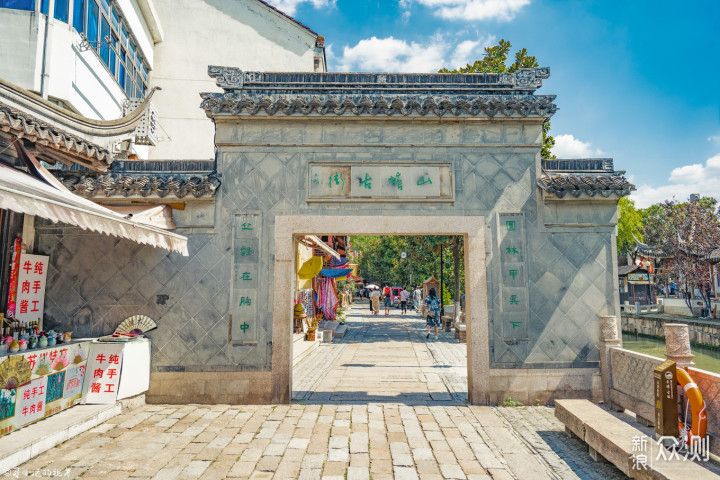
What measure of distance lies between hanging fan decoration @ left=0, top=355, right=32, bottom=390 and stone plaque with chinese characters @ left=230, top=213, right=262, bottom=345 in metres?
2.65

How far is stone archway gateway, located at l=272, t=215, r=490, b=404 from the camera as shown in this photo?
6793 mm

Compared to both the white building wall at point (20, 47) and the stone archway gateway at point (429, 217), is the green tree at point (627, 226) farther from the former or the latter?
the white building wall at point (20, 47)

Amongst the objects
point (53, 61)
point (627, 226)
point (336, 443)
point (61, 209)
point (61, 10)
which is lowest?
point (336, 443)

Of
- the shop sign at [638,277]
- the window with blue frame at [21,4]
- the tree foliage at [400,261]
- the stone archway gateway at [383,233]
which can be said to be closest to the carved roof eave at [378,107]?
the stone archway gateway at [383,233]

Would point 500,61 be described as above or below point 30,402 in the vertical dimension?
above

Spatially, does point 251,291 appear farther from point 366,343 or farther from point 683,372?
point 366,343

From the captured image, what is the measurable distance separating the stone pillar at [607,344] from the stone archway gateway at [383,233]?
183cm

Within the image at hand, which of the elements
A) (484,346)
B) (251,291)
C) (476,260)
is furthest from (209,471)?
(476,260)

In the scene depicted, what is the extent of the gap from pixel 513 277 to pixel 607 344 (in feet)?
5.78

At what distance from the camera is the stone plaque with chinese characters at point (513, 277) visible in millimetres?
6845

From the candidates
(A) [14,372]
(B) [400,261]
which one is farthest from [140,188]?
(B) [400,261]

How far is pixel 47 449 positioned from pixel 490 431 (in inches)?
214

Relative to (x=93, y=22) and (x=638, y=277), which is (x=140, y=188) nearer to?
(x=93, y=22)

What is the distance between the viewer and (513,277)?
6.93 metres
